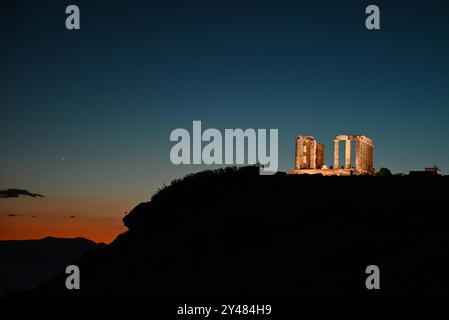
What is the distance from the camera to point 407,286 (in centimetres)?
2844

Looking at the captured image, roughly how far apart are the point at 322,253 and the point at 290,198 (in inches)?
416

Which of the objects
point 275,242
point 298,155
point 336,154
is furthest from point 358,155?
point 275,242

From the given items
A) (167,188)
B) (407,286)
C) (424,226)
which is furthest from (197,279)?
(167,188)

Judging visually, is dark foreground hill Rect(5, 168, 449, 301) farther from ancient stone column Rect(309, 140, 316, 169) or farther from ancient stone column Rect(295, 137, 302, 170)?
ancient stone column Rect(309, 140, 316, 169)

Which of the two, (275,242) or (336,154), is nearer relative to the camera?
(275,242)

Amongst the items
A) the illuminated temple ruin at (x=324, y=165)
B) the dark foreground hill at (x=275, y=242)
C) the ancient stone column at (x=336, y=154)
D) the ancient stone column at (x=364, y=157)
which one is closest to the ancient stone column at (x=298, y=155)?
→ the illuminated temple ruin at (x=324, y=165)

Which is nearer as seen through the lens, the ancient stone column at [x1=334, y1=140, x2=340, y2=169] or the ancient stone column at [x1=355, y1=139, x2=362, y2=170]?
the ancient stone column at [x1=355, y1=139, x2=362, y2=170]

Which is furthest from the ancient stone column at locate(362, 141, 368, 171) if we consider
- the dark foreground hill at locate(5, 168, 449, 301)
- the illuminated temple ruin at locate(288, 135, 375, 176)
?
the dark foreground hill at locate(5, 168, 449, 301)

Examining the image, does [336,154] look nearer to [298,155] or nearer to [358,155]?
[358,155]

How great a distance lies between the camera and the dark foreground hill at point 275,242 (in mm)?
30078

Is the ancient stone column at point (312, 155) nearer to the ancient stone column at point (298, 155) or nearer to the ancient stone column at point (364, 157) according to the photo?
the ancient stone column at point (298, 155)

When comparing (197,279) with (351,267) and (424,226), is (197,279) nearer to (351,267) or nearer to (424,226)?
(351,267)

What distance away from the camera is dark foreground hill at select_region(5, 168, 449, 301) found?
98.7 feet

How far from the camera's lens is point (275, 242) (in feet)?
123
